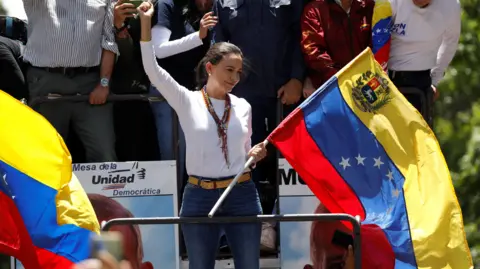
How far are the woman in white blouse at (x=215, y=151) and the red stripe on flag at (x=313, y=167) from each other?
0.33m

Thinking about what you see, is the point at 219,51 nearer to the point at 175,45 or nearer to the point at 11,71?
the point at 175,45

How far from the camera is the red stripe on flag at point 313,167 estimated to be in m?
10.8

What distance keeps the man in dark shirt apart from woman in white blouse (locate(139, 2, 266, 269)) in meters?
1.51

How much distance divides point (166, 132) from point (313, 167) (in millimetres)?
1318

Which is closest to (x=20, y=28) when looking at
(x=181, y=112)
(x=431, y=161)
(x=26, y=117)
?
(x=26, y=117)

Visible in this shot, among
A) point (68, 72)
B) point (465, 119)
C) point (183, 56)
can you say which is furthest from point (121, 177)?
point (465, 119)

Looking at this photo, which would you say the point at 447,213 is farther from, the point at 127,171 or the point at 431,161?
the point at 127,171

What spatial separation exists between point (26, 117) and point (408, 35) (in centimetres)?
279

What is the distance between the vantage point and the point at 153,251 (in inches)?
454

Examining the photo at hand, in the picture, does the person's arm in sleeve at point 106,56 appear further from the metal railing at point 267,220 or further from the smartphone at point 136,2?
the metal railing at point 267,220

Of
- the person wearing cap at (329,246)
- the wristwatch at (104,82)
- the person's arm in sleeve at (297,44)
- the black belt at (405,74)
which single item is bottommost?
the person wearing cap at (329,246)

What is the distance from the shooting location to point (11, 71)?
11.7 meters

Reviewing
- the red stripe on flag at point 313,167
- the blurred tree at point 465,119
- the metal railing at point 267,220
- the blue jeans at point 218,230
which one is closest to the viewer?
the metal railing at point 267,220

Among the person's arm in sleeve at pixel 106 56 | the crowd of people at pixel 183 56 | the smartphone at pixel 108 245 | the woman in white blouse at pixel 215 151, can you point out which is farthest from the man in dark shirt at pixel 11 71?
the smartphone at pixel 108 245
